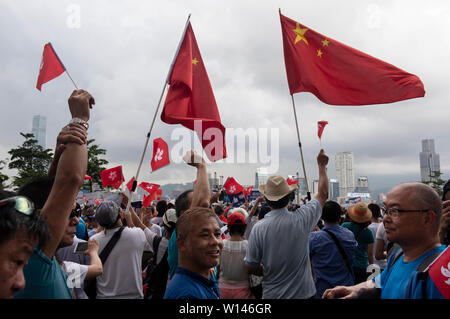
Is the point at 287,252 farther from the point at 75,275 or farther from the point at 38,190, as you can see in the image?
the point at 38,190

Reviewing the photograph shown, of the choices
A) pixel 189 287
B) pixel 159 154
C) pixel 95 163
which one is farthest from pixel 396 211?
pixel 95 163

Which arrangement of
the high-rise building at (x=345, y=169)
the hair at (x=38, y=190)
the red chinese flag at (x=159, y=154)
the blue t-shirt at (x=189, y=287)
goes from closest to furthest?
1. the hair at (x=38, y=190)
2. the blue t-shirt at (x=189, y=287)
3. the red chinese flag at (x=159, y=154)
4. the high-rise building at (x=345, y=169)

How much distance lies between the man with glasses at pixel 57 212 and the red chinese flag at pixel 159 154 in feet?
19.7

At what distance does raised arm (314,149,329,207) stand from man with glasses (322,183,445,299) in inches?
59.0

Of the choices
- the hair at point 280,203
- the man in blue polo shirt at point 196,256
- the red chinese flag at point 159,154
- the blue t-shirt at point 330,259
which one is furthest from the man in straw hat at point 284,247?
the red chinese flag at point 159,154

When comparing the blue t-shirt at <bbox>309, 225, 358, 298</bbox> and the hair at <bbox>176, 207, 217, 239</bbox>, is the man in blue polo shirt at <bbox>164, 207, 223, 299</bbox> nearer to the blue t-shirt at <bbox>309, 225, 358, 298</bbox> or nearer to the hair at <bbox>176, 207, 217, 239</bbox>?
the hair at <bbox>176, 207, 217, 239</bbox>

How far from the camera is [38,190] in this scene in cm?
183

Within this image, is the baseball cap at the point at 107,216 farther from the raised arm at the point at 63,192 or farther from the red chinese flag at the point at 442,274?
the red chinese flag at the point at 442,274

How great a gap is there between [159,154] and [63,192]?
6.39 metres

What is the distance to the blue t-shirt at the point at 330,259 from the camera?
14.5 feet

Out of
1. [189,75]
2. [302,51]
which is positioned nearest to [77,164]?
[189,75]

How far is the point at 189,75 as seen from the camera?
4.97 m
